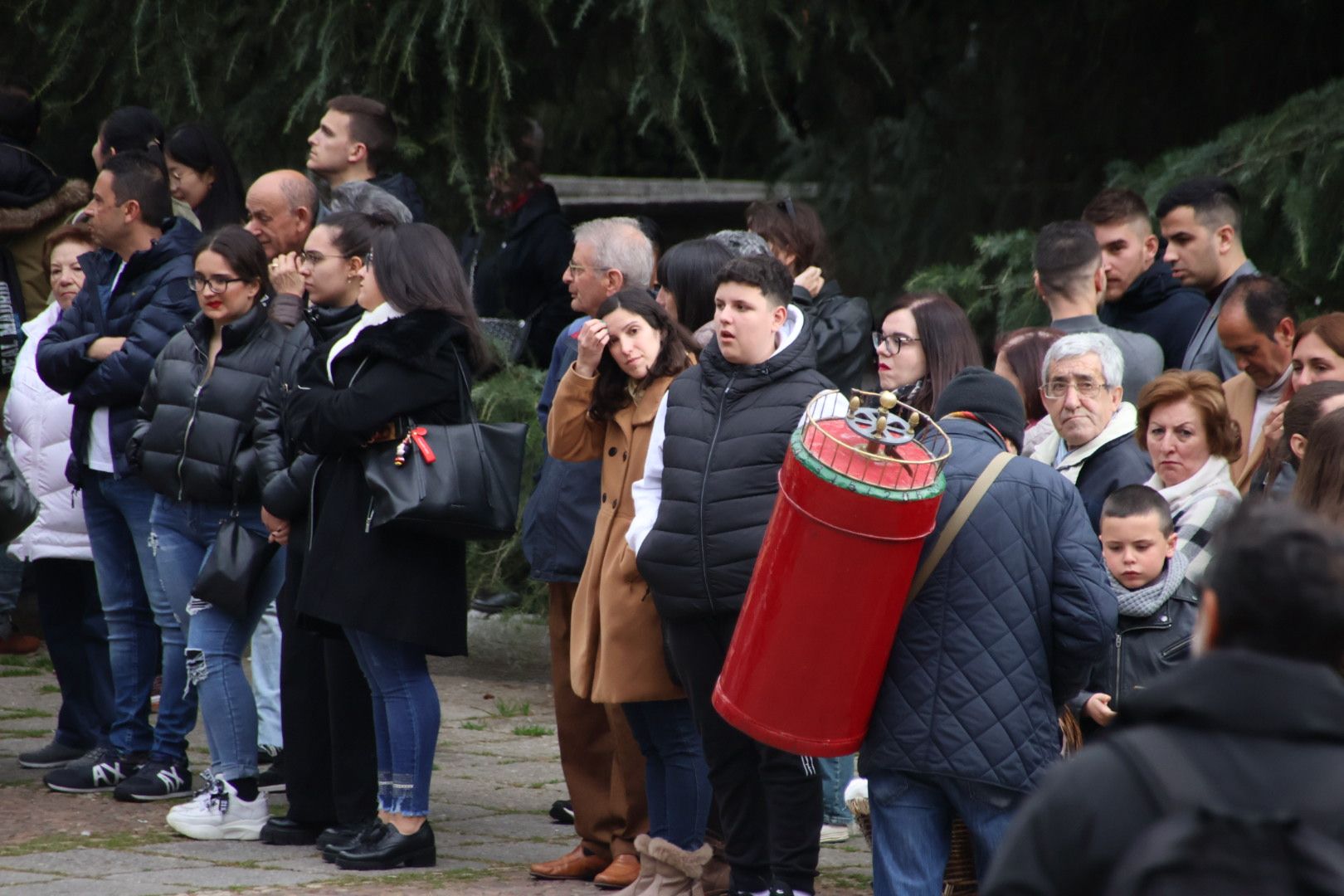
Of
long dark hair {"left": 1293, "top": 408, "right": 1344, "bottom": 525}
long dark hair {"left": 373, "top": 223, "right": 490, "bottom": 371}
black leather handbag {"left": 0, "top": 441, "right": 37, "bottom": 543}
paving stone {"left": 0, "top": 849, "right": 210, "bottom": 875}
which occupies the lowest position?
paving stone {"left": 0, "top": 849, "right": 210, "bottom": 875}

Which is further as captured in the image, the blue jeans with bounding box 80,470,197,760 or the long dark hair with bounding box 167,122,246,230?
the long dark hair with bounding box 167,122,246,230

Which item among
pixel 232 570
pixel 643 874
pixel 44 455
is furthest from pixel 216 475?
pixel 643 874

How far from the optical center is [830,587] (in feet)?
12.4

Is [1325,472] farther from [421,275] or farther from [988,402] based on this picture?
[421,275]

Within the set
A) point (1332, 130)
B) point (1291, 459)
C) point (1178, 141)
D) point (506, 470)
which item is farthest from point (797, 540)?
point (1178, 141)

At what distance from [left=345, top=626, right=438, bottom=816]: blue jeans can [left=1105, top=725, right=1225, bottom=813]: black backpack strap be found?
3619 mm

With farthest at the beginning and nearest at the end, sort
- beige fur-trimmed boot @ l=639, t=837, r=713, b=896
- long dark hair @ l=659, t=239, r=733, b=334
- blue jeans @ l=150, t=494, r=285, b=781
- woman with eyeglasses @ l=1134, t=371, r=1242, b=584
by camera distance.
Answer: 1. blue jeans @ l=150, t=494, r=285, b=781
2. long dark hair @ l=659, t=239, r=733, b=334
3. beige fur-trimmed boot @ l=639, t=837, r=713, b=896
4. woman with eyeglasses @ l=1134, t=371, r=1242, b=584

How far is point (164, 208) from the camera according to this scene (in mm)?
6711

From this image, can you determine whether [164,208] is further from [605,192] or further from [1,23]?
[605,192]

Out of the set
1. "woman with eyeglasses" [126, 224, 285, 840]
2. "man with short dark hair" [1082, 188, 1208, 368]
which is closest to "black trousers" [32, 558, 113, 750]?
"woman with eyeglasses" [126, 224, 285, 840]

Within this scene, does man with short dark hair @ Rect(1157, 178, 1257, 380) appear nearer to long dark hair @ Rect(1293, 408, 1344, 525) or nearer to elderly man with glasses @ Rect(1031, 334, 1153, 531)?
elderly man with glasses @ Rect(1031, 334, 1153, 531)

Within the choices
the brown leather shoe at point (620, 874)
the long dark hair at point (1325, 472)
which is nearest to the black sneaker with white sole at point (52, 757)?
the brown leather shoe at point (620, 874)

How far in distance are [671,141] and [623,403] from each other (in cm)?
567

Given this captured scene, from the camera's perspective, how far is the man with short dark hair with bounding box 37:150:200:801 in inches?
251
